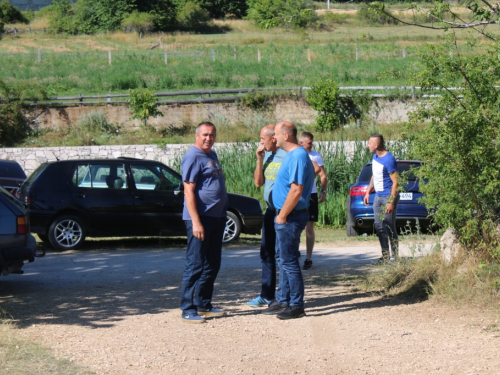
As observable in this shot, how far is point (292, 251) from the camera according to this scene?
6922mm

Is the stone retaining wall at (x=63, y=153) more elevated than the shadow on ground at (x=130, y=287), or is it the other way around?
Answer: the stone retaining wall at (x=63, y=153)

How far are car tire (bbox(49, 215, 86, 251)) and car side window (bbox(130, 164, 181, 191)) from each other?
1.30 m

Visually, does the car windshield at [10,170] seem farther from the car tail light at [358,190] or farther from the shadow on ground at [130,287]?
the car tail light at [358,190]

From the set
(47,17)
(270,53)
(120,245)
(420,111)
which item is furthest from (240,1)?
(420,111)

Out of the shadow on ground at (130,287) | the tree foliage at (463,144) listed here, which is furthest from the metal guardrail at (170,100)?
the tree foliage at (463,144)

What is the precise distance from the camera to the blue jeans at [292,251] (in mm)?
6875

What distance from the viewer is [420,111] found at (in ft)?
25.0

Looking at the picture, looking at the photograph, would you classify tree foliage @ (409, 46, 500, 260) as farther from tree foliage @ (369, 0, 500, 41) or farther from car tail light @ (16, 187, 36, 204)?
car tail light @ (16, 187, 36, 204)

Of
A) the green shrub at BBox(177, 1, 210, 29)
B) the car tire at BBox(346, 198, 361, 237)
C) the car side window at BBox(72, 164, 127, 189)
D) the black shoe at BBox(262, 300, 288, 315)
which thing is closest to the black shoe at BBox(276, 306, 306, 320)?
the black shoe at BBox(262, 300, 288, 315)

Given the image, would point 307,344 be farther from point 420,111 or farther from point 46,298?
point 46,298

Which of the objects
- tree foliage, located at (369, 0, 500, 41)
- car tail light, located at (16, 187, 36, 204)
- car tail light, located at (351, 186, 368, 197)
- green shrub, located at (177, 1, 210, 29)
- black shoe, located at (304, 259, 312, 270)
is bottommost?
black shoe, located at (304, 259, 312, 270)

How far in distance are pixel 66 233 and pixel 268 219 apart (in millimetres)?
6384

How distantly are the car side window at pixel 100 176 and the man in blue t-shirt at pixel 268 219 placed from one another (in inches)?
237

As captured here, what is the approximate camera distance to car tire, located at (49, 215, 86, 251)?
1274cm
